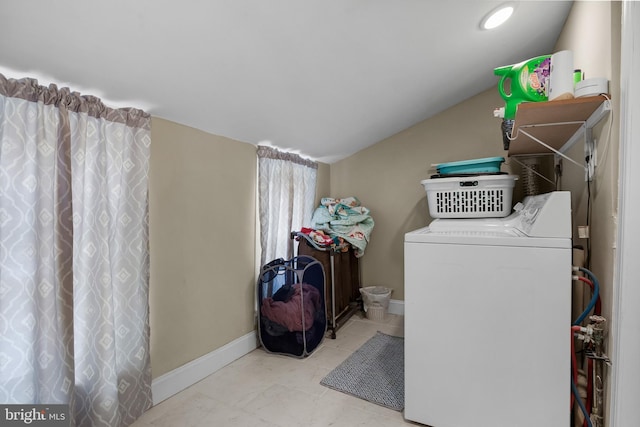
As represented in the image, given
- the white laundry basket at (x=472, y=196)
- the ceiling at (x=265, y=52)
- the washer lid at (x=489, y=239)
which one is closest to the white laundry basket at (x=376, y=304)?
the white laundry basket at (x=472, y=196)

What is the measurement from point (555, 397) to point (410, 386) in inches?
24.0

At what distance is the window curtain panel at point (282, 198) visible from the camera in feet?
8.07

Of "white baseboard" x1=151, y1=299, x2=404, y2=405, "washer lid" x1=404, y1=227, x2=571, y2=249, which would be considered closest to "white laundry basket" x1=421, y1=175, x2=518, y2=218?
"washer lid" x1=404, y1=227, x2=571, y2=249

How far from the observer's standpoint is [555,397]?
1273 mm

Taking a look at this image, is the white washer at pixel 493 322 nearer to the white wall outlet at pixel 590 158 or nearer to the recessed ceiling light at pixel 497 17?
the white wall outlet at pixel 590 158

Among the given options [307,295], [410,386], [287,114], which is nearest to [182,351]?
[307,295]

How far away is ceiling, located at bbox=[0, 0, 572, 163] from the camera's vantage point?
3.63 feet

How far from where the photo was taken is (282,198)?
→ 2.74 meters

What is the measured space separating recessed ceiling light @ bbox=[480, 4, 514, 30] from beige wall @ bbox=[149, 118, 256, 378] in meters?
1.72

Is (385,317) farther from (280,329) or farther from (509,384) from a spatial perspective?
(509,384)

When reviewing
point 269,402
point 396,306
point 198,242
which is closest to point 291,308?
point 269,402

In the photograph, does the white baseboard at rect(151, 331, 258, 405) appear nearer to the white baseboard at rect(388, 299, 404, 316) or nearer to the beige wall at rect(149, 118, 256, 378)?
the beige wall at rect(149, 118, 256, 378)

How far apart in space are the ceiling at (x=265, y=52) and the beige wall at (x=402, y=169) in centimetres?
50

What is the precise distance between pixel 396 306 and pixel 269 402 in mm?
1843
